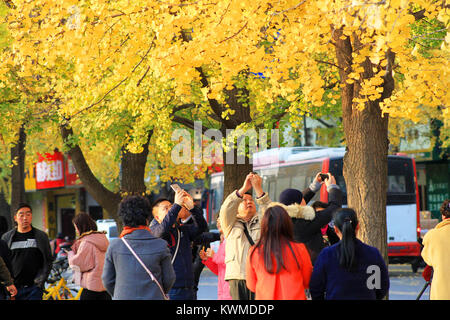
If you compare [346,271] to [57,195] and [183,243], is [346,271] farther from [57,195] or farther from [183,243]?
[57,195]

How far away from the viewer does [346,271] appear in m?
5.56

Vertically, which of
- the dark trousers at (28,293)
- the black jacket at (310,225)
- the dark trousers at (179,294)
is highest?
the black jacket at (310,225)

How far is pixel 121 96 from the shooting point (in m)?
14.4

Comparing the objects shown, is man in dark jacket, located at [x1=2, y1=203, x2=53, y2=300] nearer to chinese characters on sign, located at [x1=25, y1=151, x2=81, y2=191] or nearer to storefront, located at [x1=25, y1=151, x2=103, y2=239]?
storefront, located at [x1=25, y1=151, x2=103, y2=239]

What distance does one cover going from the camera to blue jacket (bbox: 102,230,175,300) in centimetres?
594

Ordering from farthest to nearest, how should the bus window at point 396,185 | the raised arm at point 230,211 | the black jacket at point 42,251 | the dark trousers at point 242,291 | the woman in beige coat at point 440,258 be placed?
the bus window at point 396,185 < the black jacket at point 42,251 < the woman in beige coat at point 440,258 < the raised arm at point 230,211 < the dark trousers at point 242,291

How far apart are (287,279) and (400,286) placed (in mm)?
12636

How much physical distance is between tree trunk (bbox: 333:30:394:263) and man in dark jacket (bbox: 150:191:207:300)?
3.35 metres

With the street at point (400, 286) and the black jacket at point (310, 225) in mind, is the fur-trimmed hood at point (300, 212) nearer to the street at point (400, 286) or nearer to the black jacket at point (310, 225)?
the black jacket at point (310, 225)

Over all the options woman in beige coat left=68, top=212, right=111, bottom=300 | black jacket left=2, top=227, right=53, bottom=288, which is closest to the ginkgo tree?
black jacket left=2, top=227, right=53, bottom=288

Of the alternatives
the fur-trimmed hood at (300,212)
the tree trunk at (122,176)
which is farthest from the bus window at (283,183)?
the fur-trimmed hood at (300,212)

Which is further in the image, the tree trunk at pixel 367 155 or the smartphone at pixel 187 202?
the tree trunk at pixel 367 155

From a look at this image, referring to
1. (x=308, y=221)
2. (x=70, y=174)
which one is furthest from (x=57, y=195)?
(x=308, y=221)

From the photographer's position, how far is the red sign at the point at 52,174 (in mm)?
41531
